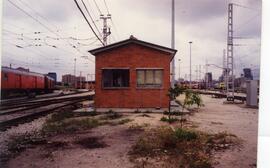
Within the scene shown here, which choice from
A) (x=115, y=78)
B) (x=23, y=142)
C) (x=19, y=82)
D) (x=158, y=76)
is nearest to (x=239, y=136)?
(x=23, y=142)

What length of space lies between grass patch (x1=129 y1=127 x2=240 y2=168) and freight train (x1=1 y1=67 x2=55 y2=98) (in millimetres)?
15126

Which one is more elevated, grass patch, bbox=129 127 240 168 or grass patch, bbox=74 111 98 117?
grass patch, bbox=74 111 98 117

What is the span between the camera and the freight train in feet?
77.3

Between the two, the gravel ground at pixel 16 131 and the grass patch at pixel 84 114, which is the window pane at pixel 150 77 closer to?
the grass patch at pixel 84 114

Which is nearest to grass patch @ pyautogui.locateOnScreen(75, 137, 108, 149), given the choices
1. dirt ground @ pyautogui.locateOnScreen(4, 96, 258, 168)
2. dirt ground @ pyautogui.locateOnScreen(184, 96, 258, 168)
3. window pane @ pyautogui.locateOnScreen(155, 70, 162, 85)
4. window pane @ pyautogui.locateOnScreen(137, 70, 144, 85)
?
dirt ground @ pyautogui.locateOnScreen(4, 96, 258, 168)

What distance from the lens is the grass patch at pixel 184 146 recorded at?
20.0 ft

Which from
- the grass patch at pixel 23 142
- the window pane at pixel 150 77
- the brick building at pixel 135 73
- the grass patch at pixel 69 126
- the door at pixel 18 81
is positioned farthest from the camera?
the door at pixel 18 81

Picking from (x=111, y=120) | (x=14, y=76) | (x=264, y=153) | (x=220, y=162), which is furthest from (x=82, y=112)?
(x=14, y=76)

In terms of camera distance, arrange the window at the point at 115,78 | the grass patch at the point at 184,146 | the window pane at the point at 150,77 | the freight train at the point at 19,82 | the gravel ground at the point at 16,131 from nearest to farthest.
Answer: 1. the grass patch at the point at 184,146
2. the gravel ground at the point at 16,131
3. the window pane at the point at 150,77
4. the window at the point at 115,78
5. the freight train at the point at 19,82

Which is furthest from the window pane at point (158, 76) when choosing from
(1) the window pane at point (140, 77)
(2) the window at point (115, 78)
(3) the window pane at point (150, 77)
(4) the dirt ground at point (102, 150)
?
(4) the dirt ground at point (102, 150)

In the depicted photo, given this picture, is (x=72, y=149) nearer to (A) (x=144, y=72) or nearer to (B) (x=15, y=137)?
(B) (x=15, y=137)

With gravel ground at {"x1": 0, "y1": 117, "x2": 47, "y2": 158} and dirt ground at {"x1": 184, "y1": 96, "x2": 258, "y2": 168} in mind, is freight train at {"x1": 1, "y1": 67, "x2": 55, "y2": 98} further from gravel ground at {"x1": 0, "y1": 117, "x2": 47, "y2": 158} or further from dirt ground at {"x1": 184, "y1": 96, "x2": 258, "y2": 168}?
dirt ground at {"x1": 184, "y1": 96, "x2": 258, "y2": 168}

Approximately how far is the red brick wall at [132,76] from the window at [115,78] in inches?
10.3

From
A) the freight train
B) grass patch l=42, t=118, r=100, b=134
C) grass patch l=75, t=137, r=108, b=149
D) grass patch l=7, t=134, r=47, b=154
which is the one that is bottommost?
grass patch l=7, t=134, r=47, b=154
